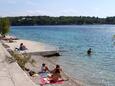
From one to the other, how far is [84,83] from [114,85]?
2.30 metres

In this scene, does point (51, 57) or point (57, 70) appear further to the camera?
point (51, 57)

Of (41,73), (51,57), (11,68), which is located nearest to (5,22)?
(51,57)

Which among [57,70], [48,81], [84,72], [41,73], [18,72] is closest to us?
[18,72]

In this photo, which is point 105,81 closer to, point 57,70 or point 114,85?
point 114,85

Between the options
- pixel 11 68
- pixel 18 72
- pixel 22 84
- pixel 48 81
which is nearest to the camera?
pixel 22 84

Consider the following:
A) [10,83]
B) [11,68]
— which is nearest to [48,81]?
[11,68]

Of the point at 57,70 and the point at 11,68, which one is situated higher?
the point at 11,68

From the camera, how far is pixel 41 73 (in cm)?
2236

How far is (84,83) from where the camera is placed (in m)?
21.7

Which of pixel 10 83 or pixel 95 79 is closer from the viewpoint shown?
pixel 10 83

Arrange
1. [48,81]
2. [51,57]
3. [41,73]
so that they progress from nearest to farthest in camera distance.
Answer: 1. [48,81]
2. [41,73]
3. [51,57]

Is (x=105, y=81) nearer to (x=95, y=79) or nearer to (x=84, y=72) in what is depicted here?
(x=95, y=79)

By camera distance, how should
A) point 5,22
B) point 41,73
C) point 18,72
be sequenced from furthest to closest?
point 5,22 → point 41,73 → point 18,72

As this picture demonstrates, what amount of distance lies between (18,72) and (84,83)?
9.35 m
